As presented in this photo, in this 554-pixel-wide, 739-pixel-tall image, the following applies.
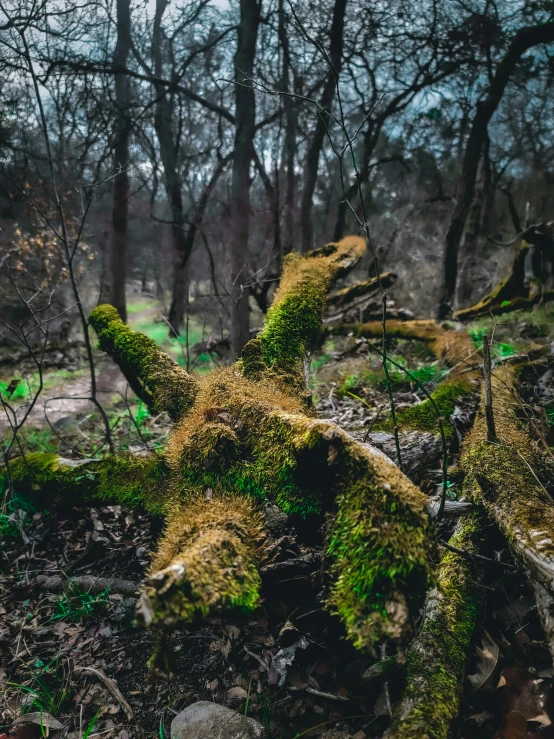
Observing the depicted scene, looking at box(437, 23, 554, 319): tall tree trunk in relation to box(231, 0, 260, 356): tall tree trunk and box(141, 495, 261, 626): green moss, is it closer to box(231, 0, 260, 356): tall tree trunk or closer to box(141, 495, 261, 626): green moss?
box(231, 0, 260, 356): tall tree trunk

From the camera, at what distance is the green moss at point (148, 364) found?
2.64 metres

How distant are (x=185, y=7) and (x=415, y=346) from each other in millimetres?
9173

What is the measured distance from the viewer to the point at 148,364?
283 centimetres

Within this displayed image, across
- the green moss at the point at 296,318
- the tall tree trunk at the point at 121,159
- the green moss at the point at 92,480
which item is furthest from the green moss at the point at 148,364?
the tall tree trunk at the point at 121,159

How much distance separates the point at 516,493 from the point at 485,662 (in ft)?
2.12

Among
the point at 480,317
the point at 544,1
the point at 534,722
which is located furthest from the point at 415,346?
the point at 544,1

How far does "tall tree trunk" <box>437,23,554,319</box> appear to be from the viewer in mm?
5914

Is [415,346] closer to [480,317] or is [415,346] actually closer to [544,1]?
[480,317]

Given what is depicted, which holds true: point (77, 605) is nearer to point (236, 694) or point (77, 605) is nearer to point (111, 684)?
point (111, 684)

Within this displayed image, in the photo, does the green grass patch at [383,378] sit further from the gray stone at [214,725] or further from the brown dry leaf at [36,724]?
the brown dry leaf at [36,724]

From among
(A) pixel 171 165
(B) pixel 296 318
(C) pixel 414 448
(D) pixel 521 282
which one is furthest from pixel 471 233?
(C) pixel 414 448

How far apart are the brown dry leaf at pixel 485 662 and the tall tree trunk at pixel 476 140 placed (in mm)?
5780

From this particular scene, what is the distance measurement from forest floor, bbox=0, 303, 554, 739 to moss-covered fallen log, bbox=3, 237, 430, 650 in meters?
0.37

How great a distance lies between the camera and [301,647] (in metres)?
1.82
